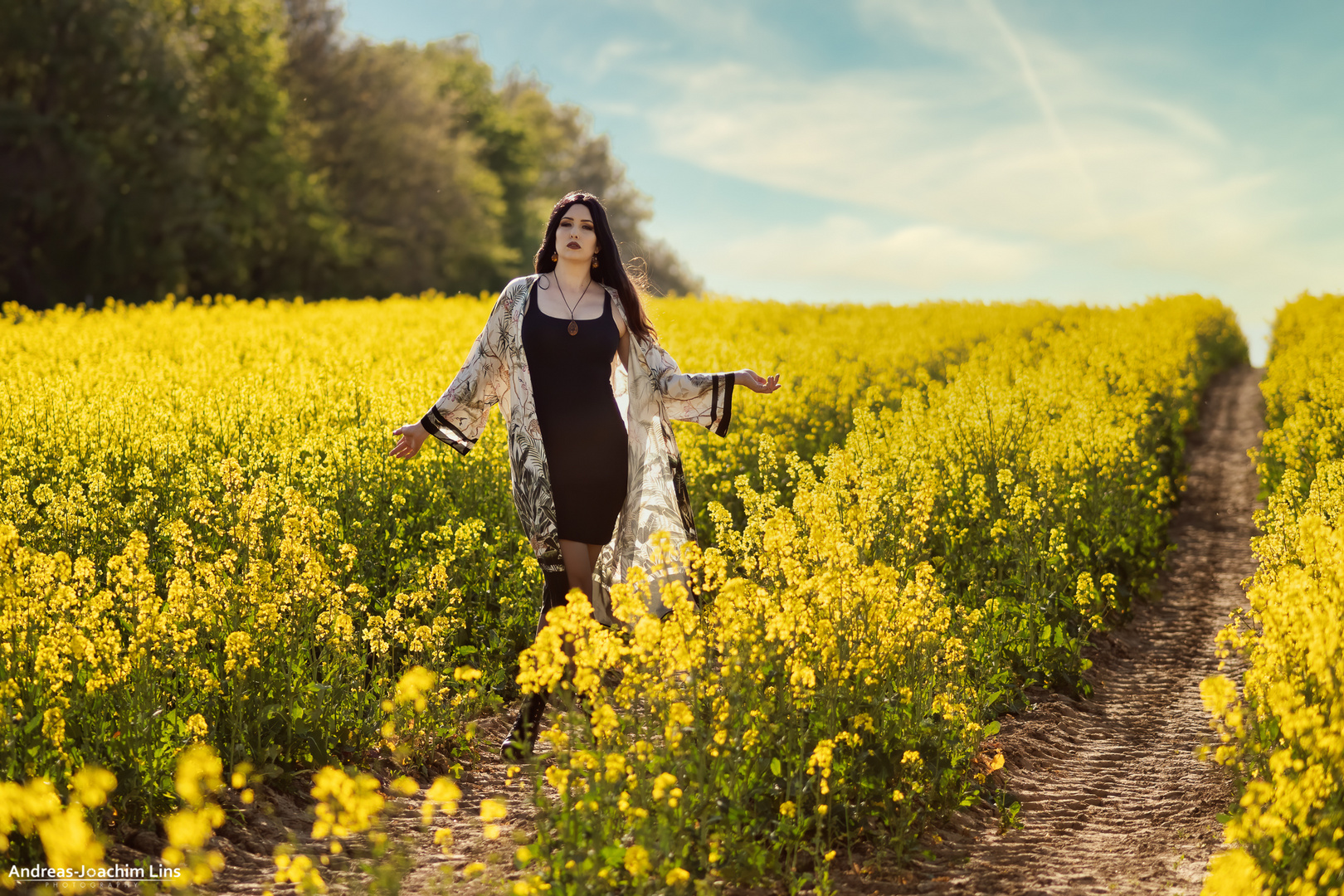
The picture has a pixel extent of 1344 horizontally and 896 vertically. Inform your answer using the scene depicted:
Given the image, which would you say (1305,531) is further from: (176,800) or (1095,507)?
(176,800)

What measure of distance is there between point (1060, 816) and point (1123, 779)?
0.71 meters

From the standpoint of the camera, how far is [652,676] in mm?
3830

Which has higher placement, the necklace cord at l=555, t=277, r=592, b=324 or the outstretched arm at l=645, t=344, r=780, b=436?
the necklace cord at l=555, t=277, r=592, b=324

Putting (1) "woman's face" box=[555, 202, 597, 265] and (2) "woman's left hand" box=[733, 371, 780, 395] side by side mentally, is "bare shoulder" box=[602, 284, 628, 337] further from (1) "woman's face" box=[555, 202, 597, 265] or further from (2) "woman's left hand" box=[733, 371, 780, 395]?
(2) "woman's left hand" box=[733, 371, 780, 395]

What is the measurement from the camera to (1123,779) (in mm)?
5359

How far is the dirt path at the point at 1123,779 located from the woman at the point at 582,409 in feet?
6.55

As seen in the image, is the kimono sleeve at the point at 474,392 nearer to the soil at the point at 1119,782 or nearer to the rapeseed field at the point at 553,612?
the rapeseed field at the point at 553,612

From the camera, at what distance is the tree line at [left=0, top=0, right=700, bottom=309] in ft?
106

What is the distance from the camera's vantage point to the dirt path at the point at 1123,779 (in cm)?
414

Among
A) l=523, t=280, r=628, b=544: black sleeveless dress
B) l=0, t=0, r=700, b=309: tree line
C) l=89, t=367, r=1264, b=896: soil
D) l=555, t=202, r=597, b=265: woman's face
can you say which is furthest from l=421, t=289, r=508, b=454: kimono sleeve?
l=0, t=0, r=700, b=309: tree line

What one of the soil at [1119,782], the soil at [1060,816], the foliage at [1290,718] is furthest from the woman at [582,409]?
the foliage at [1290,718]

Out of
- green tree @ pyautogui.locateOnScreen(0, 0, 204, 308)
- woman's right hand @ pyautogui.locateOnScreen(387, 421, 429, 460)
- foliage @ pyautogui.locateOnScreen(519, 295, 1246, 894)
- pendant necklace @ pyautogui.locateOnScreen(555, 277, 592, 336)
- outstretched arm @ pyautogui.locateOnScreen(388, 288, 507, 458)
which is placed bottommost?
foliage @ pyautogui.locateOnScreen(519, 295, 1246, 894)

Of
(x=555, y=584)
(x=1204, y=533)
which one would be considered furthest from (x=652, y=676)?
(x=1204, y=533)

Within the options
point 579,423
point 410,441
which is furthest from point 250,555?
point 579,423
